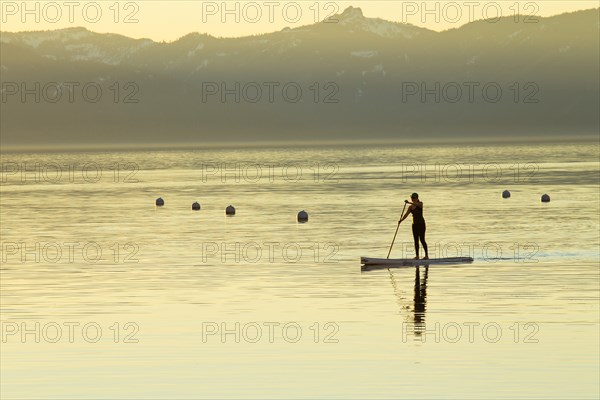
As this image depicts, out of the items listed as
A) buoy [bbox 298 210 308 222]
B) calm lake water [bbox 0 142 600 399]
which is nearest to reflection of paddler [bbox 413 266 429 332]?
calm lake water [bbox 0 142 600 399]

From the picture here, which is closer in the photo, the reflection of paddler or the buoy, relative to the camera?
the reflection of paddler

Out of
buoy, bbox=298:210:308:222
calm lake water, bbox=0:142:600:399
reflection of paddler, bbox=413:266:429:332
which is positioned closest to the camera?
calm lake water, bbox=0:142:600:399

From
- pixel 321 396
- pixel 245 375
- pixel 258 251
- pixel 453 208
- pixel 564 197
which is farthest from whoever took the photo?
pixel 564 197

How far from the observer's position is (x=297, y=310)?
34.9 m

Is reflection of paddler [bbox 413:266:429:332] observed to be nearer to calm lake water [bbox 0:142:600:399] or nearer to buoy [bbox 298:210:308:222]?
calm lake water [bbox 0:142:600:399]

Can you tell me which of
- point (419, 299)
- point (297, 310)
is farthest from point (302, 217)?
point (297, 310)

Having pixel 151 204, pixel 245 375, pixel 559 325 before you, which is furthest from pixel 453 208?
pixel 245 375

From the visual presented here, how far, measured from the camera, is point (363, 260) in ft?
154

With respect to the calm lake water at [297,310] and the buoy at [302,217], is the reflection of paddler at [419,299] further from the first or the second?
the buoy at [302,217]

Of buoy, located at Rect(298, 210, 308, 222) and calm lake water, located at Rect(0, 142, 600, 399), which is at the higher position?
buoy, located at Rect(298, 210, 308, 222)

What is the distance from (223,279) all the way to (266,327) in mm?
11251

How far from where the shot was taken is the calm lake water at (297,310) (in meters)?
25.5

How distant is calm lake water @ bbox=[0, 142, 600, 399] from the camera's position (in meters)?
25.5

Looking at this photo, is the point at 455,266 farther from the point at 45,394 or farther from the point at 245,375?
the point at 45,394
